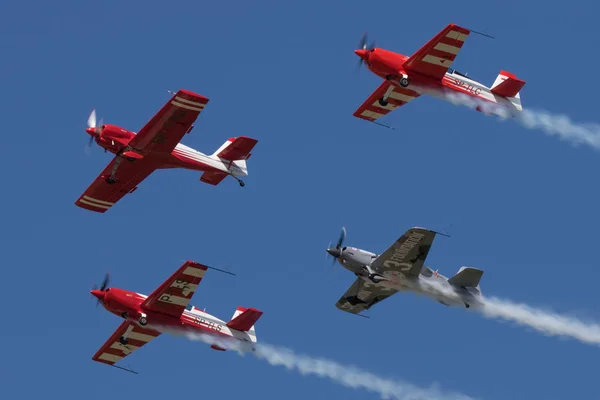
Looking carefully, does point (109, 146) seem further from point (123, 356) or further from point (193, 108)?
point (123, 356)

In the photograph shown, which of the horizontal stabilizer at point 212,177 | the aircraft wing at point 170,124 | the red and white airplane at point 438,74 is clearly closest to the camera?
the red and white airplane at point 438,74

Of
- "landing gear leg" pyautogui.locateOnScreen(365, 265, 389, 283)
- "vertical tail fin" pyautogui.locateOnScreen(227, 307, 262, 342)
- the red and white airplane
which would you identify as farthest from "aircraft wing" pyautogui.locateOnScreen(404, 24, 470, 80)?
"vertical tail fin" pyautogui.locateOnScreen(227, 307, 262, 342)

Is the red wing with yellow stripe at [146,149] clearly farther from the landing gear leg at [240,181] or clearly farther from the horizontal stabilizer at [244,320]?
the horizontal stabilizer at [244,320]

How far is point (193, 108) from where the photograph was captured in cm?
7044

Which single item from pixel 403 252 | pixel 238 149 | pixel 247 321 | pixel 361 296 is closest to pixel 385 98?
pixel 238 149

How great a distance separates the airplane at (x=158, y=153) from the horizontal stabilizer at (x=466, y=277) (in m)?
10.8

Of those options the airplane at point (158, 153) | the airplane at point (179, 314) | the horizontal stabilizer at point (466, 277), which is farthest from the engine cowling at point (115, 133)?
the horizontal stabilizer at point (466, 277)

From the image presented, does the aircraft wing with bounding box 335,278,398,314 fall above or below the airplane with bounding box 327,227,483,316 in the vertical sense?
below

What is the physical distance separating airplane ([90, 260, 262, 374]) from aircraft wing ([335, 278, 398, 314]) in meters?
4.57

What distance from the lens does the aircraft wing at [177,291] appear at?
226 feet

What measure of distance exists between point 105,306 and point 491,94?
60.4ft

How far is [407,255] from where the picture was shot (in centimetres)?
6888

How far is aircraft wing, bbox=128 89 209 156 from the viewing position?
230ft

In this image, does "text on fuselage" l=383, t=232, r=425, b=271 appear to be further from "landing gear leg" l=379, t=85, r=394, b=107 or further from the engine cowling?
the engine cowling
